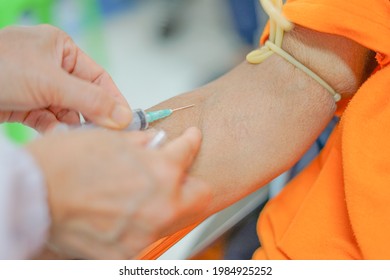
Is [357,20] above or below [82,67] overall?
above

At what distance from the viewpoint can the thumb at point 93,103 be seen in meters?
0.76

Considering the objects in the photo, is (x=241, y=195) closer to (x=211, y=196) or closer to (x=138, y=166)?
(x=211, y=196)

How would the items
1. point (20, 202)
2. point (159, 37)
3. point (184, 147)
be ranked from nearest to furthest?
point (20, 202), point (184, 147), point (159, 37)

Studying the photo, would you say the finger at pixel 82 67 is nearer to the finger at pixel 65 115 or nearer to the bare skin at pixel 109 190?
the finger at pixel 65 115

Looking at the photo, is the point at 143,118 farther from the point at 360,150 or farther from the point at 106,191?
the point at 360,150

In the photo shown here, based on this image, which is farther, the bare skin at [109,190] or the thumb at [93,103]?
the thumb at [93,103]

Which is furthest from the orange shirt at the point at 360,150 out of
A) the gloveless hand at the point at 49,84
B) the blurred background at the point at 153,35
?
the blurred background at the point at 153,35

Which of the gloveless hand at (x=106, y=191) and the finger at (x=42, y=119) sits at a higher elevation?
the gloveless hand at (x=106, y=191)

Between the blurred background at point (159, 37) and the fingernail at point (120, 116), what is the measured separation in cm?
111

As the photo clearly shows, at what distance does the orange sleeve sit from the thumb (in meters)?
0.35

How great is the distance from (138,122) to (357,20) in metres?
0.40

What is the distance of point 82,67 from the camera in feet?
3.02

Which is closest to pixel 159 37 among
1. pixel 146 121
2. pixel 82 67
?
pixel 82 67

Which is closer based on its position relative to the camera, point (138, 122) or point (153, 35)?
point (138, 122)
